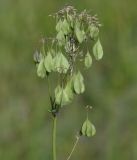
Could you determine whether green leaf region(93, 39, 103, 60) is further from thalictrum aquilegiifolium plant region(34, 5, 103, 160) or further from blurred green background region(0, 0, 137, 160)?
blurred green background region(0, 0, 137, 160)

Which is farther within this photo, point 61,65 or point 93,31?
point 93,31

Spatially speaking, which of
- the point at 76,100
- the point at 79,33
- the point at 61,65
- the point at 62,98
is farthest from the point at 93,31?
the point at 76,100

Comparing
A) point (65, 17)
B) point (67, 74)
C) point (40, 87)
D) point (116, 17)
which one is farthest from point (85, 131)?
point (116, 17)

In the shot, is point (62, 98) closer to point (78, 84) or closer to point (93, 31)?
point (78, 84)

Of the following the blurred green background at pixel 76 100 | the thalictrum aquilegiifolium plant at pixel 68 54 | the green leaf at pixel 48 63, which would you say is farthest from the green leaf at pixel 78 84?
the blurred green background at pixel 76 100

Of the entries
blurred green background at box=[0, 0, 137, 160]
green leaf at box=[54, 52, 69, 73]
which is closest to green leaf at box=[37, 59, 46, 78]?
green leaf at box=[54, 52, 69, 73]

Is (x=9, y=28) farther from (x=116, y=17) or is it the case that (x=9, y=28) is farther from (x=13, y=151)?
(x=13, y=151)

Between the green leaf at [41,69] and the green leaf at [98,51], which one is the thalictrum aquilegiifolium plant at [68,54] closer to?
the green leaf at [41,69]

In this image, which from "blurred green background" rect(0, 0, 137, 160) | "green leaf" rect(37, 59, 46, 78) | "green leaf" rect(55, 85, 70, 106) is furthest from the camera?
"blurred green background" rect(0, 0, 137, 160)
